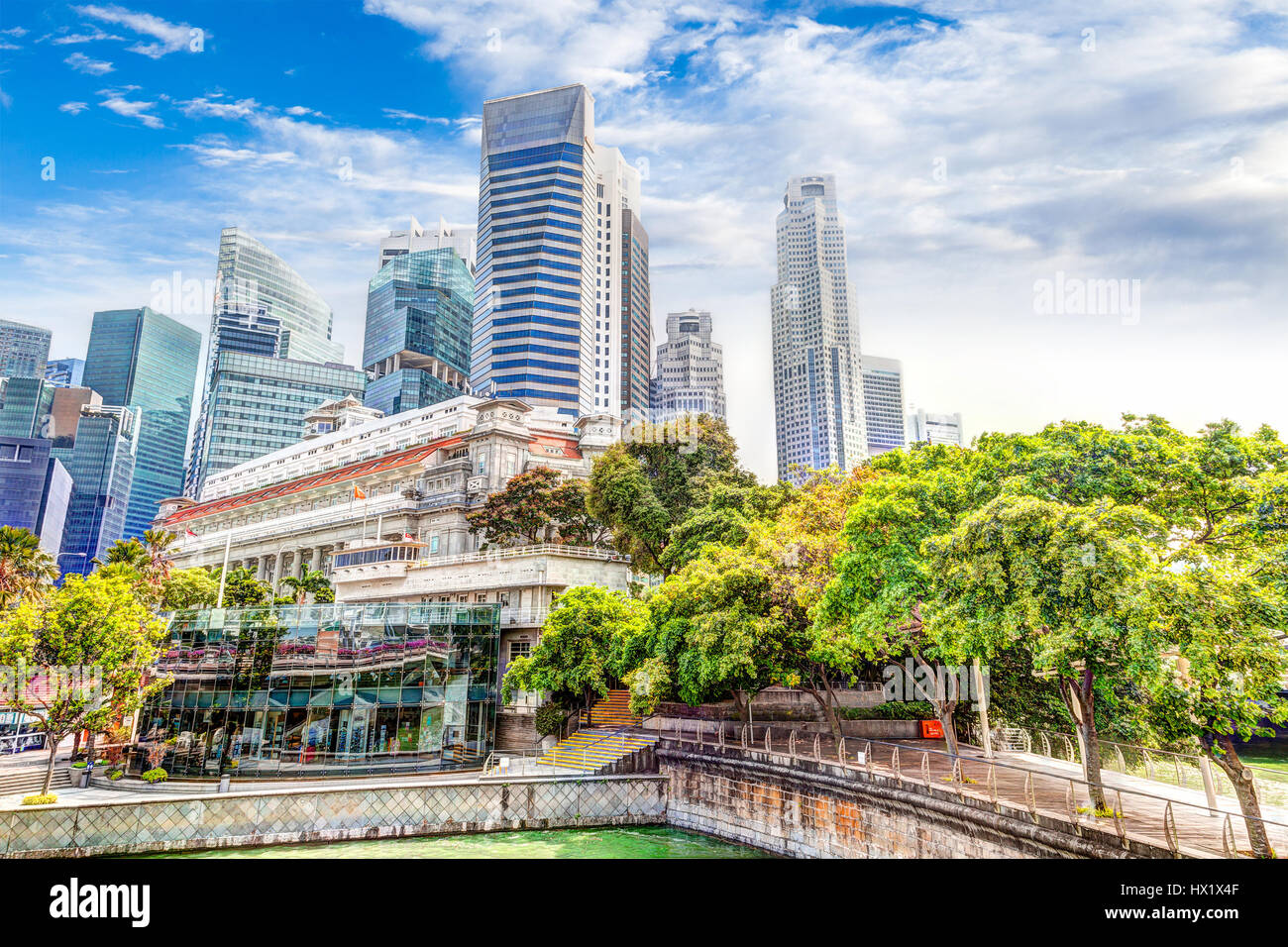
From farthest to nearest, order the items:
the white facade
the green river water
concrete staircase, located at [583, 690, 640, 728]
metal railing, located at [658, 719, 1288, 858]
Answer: the white facade → concrete staircase, located at [583, 690, 640, 728] → the green river water → metal railing, located at [658, 719, 1288, 858]

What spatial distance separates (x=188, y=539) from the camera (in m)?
82.7

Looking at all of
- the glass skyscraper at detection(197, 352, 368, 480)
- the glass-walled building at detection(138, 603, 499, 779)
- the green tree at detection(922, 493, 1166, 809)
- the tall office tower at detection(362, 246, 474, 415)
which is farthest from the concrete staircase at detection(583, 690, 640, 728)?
A: the glass skyscraper at detection(197, 352, 368, 480)

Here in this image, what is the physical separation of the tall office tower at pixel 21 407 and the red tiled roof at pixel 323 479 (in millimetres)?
97216

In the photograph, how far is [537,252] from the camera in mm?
116375

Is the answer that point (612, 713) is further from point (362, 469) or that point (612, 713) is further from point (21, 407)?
point (21, 407)

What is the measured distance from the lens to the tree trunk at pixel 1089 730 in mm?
15078

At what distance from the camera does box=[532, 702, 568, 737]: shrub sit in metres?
34.2

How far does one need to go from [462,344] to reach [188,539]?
107269 mm

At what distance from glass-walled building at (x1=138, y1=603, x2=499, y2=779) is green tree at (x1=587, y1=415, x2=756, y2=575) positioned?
13.5 metres

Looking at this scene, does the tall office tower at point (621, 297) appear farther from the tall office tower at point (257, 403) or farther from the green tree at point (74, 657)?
the green tree at point (74, 657)

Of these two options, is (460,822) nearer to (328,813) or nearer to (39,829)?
(328,813)

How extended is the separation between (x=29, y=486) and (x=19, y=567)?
11313 cm

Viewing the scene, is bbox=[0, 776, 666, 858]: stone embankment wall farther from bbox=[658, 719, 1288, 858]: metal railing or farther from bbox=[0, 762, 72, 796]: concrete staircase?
bbox=[0, 762, 72, 796]: concrete staircase
